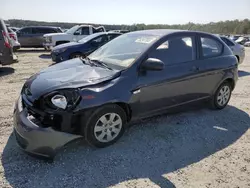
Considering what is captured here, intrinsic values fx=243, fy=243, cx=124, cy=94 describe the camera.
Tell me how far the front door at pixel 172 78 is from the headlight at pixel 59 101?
3.72ft

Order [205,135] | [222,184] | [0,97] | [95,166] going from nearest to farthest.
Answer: [222,184], [95,166], [205,135], [0,97]

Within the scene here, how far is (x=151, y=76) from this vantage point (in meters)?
3.79

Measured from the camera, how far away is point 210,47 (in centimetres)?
484

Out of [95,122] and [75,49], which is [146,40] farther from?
[75,49]

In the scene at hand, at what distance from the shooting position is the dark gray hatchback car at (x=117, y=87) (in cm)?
302

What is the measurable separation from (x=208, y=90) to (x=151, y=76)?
5.31 feet

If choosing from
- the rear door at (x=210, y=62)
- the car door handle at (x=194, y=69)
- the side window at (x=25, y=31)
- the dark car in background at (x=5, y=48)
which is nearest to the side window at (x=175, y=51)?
the car door handle at (x=194, y=69)

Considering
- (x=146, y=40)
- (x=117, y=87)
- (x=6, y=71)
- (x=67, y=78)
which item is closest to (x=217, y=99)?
(x=146, y=40)

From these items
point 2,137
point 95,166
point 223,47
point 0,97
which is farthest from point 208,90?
point 0,97

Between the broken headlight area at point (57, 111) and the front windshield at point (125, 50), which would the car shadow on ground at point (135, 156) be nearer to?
the broken headlight area at point (57, 111)

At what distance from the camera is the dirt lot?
2850mm

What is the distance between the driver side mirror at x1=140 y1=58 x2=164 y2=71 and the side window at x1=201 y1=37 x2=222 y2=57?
1.47 metres

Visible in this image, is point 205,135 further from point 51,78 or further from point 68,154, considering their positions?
point 51,78

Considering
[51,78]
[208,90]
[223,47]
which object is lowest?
[208,90]
